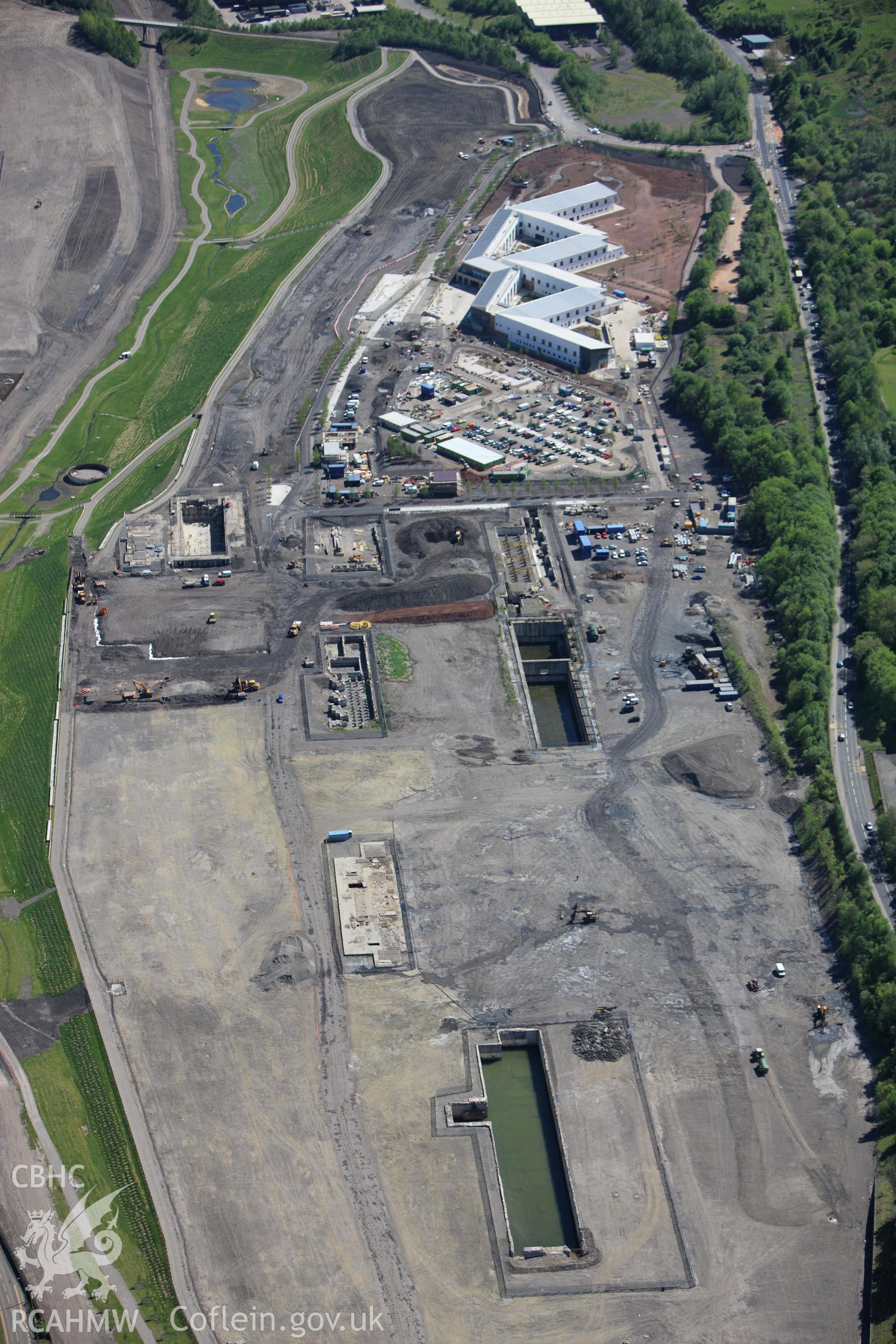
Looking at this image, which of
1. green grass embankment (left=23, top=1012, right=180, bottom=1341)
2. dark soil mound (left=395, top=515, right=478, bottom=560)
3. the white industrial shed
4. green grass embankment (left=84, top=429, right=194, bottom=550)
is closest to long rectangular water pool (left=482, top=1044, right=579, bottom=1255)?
green grass embankment (left=23, top=1012, right=180, bottom=1341)

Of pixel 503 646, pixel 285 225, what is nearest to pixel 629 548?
pixel 503 646

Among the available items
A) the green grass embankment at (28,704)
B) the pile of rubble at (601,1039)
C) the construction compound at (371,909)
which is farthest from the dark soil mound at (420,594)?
the pile of rubble at (601,1039)

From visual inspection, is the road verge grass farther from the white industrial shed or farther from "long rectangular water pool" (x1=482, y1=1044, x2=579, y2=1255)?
"long rectangular water pool" (x1=482, y1=1044, x2=579, y2=1255)

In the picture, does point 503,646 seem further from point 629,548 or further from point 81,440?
point 81,440

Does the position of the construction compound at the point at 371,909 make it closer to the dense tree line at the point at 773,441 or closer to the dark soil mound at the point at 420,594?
the dark soil mound at the point at 420,594

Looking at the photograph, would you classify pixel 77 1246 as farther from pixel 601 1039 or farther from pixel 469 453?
pixel 469 453

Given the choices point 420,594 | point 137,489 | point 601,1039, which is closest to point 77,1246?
point 601,1039
